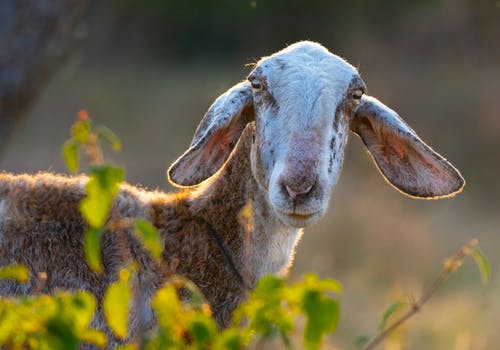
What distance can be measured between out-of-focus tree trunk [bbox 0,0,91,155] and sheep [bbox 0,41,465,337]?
2.81 metres

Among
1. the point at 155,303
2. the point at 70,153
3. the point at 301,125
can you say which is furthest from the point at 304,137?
the point at 155,303

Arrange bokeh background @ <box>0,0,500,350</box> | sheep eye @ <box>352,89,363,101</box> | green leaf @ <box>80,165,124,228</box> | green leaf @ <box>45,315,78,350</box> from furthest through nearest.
Answer: 1. bokeh background @ <box>0,0,500,350</box>
2. sheep eye @ <box>352,89,363,101</box>
3. green leaf @ <box>80,165,124,228</box>
4. green leaf @ <box>45,315,78,350</box>

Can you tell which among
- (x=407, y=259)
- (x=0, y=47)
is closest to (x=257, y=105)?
(x=0, y=47)

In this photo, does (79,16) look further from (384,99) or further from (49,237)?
(384,99)

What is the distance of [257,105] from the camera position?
593 centimetres

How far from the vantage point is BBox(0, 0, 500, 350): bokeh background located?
39.6 ft

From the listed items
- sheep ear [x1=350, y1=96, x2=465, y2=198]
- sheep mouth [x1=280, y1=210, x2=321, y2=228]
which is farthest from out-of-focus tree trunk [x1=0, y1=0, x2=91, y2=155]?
sheep mouth [x1=280, y1=210, x2=321, y2=228]

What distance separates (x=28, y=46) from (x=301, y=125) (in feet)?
12.1

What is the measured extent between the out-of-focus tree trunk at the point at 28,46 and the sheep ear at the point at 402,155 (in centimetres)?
322

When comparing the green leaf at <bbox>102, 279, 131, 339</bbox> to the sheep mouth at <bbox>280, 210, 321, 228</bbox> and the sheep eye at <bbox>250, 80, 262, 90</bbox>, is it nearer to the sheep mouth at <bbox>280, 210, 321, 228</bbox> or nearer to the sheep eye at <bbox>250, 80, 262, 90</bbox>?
the sheep mouth at <bbox>280, 210, 321, 228</bbox>

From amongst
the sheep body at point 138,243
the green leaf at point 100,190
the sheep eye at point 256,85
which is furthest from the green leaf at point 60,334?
the sheep eye at point 256,85

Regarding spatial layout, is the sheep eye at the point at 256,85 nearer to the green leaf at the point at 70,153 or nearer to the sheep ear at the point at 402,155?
the sheep ear at the point at 402,155

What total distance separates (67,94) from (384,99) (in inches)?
311

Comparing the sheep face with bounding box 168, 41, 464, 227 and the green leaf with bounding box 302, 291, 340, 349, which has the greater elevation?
the green leaf with bounding box 302, 291, 340, 349
